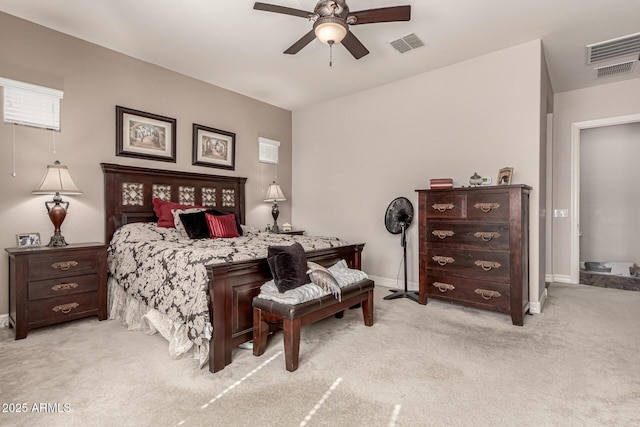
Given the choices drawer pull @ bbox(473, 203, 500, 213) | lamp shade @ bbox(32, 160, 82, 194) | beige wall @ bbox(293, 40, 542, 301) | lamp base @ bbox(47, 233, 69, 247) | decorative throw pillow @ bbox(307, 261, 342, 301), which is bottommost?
decorative throw pillow @ bbox(307, 261, 342, 301)

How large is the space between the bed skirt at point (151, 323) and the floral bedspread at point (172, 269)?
0.20ft

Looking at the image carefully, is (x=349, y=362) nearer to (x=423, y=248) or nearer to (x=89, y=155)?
(x=423, y=248)

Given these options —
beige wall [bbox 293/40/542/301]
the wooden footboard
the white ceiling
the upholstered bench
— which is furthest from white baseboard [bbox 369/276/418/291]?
the white ceiling

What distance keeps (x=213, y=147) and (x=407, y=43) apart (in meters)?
2.83

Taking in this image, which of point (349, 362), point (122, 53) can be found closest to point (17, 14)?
point (122, 53)

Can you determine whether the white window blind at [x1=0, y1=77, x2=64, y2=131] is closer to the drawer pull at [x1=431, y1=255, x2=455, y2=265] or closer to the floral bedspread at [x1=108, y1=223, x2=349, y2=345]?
the floral bedspread at [x1=108, y1=223, x2=349, y2=345]

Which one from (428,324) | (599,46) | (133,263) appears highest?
(599,46)

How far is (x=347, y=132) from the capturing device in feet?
16.1

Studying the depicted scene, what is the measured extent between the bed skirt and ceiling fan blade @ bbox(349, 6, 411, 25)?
7.93 feet

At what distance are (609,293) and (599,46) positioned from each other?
2.92 m

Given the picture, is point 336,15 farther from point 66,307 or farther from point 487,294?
point 66,307

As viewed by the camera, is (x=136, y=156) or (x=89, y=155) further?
(x=136, y=156)

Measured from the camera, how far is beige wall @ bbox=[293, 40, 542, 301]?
3.40 m

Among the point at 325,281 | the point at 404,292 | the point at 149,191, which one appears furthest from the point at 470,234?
the point at 149,191
